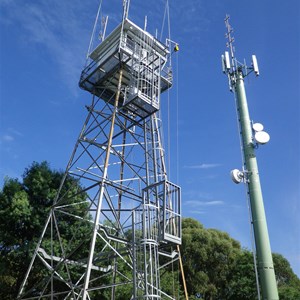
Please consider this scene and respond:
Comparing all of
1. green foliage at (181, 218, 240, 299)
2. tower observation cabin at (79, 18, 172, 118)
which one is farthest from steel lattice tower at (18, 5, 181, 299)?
green foliage at (181, 218, 240, 299)

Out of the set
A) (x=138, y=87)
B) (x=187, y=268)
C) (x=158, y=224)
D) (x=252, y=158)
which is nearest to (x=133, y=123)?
(x=138, y=87)

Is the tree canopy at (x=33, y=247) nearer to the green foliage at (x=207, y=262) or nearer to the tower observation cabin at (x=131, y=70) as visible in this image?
the green foliage at (x=207, y=262)

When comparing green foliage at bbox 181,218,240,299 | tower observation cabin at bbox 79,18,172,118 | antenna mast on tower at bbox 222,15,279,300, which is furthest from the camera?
green foliage at bbox 181,218,240,299

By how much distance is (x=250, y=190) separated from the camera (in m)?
9.54

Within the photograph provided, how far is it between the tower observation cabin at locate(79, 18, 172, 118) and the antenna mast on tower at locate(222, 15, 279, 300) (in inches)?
214

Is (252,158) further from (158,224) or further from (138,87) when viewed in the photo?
(138,87)

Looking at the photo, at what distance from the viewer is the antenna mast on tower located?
28.0 feet

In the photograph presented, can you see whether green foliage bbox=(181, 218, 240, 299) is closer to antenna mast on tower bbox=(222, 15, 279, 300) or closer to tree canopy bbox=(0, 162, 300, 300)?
tree canopy bbox=(0, 162, 300, 300)

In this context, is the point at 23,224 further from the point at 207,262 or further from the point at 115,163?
the point at 207,262

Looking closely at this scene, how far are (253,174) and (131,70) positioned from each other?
932 cm

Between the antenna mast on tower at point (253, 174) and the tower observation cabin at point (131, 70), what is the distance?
17.8 ft

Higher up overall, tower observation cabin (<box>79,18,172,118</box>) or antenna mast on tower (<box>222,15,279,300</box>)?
tower observation cabin (<box>79,18,172,118</box>)

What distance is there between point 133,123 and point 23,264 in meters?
9.44

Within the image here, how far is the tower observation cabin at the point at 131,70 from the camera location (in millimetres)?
16578
